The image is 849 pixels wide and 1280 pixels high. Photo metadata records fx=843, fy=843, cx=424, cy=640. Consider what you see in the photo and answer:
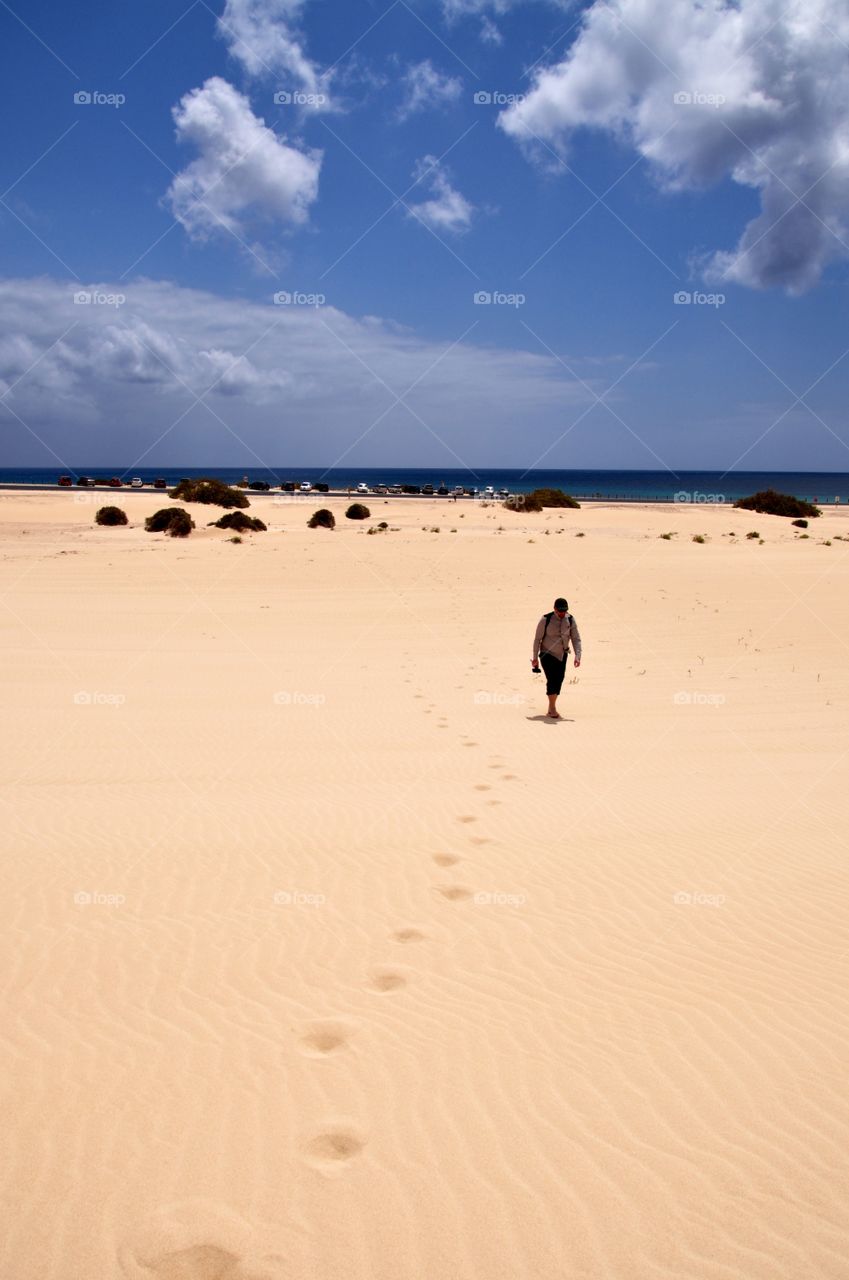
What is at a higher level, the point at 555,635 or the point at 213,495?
the point at 213,495

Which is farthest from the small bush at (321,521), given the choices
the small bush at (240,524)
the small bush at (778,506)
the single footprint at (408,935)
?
the single footprint at (408,935)

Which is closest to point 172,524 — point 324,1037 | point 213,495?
point 213,495

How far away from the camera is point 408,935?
5340 millimetres

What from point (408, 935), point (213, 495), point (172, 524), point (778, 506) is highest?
point (778, 506)

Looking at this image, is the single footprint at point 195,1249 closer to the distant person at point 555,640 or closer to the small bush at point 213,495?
the distant person at point 555,640

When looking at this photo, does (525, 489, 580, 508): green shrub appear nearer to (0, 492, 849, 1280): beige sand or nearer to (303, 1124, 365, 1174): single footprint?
(0, 492, 849, 1280): beige sand

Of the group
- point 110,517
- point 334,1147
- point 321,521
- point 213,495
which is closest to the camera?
point 334,1147

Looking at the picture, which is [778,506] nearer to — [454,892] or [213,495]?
[213,495]

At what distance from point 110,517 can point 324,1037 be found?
4023cm

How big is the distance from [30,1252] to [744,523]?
44.2m

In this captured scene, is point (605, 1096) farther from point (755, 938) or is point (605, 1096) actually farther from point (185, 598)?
point (185, 598)

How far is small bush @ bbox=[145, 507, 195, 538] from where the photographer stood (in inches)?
1407

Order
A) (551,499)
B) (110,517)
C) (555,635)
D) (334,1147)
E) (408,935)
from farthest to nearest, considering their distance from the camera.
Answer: (551,499) → (110,517) → (555,635) → (408,935) → (334,1147)

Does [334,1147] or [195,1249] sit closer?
[195,1249]
